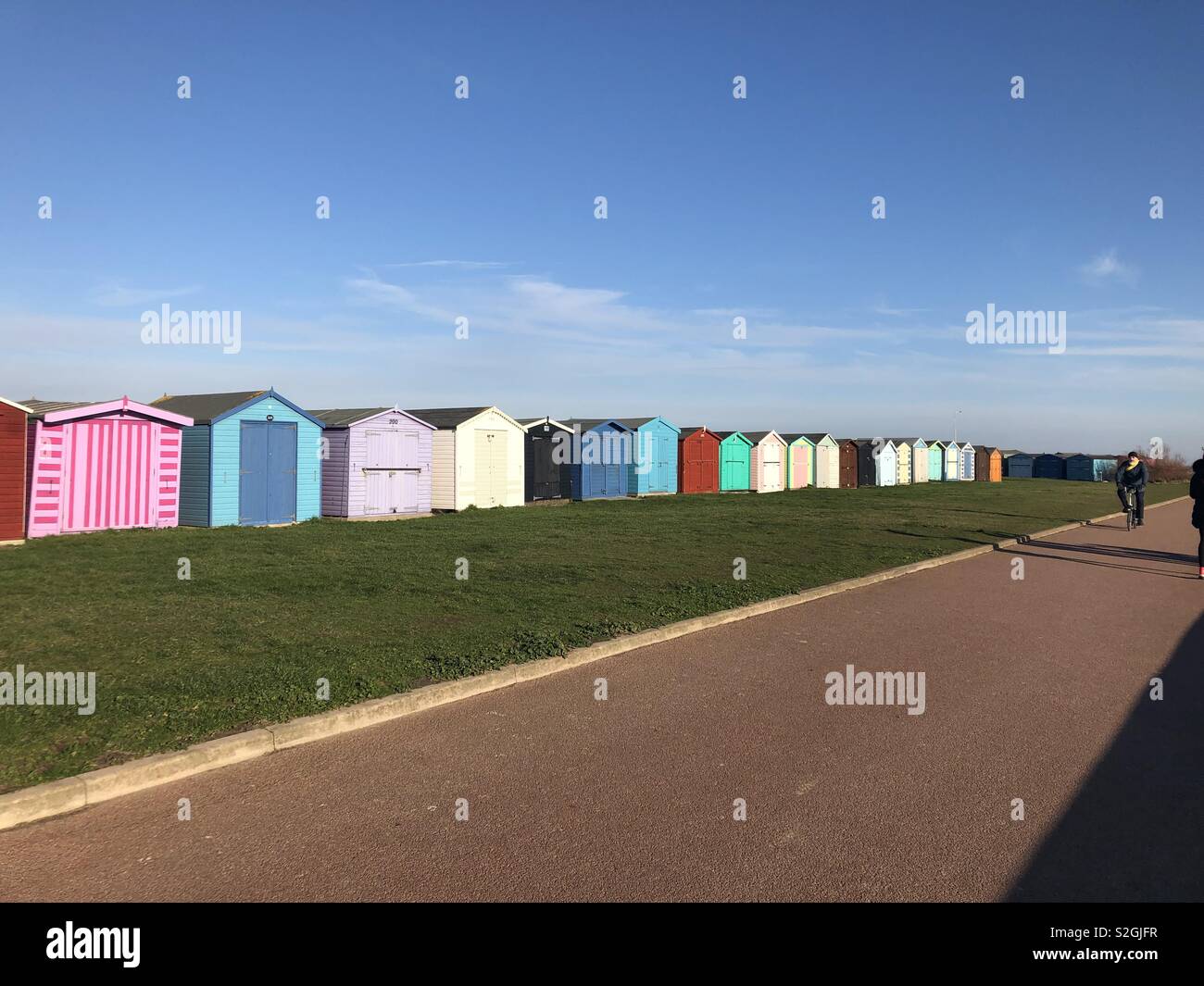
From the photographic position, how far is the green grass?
5.98m

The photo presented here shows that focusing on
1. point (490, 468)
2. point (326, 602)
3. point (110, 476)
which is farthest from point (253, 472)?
point (326, 602)

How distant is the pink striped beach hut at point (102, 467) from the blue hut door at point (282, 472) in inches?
85.9

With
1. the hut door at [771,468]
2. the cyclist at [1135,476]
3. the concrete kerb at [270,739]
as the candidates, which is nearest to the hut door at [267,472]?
the concrete kerb at [270,739]

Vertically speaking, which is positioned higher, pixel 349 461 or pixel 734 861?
pixel 349 461

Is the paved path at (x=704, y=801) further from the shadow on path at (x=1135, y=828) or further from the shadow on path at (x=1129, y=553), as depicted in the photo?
the shadow on path at (x=1129, y=553)

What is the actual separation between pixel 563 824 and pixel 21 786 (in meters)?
2.93

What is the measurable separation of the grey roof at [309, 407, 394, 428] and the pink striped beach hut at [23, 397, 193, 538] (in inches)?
170

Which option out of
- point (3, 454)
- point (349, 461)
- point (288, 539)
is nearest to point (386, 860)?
point (288, 539)

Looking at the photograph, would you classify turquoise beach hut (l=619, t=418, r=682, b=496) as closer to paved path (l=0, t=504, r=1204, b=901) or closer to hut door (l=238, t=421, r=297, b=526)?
hut door (l=238, t=421, r=297, b=526)

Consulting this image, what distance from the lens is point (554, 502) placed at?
31.8 m

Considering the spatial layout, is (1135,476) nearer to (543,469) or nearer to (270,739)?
(543,469)

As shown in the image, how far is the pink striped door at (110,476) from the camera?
18469mm

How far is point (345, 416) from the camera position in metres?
24.6
